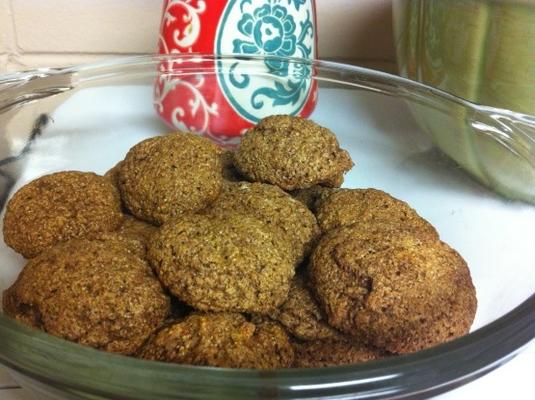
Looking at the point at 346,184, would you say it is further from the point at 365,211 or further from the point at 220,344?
the point at 220,344

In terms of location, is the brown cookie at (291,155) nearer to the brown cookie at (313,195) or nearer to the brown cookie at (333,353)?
the brown cookie at (313,195)

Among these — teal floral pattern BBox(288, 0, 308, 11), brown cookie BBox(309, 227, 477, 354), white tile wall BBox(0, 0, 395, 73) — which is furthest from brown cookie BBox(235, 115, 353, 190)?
white tile wall BBox(0, 0, 395, 73)

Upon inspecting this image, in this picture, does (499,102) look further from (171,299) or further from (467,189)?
(171,299)

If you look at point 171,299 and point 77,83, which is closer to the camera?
point 171,299

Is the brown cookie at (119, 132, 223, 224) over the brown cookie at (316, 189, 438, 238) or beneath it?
over

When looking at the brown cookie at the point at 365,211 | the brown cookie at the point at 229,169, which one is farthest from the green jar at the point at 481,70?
the brown cookie at the point at 229,169

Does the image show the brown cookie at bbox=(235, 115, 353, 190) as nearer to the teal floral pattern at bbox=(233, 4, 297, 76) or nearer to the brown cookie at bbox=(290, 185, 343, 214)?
the brown cookie at bbox=(290, 185, 343, 214)

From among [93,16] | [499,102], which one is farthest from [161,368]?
[93,16]
